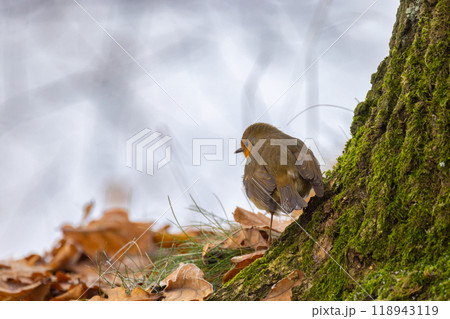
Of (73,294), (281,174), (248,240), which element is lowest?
(73,294)

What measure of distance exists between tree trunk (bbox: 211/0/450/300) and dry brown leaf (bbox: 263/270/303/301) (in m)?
0.03

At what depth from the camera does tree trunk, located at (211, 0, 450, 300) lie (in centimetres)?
165

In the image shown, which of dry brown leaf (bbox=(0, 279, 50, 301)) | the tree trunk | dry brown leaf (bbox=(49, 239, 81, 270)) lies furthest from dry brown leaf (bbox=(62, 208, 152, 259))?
the tree trunk

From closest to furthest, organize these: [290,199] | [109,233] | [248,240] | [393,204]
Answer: [393,204] → [290,199] → [248,240] → [109,233]

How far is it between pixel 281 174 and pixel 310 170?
269 mm

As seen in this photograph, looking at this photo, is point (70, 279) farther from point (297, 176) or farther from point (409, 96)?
point (409, 96)

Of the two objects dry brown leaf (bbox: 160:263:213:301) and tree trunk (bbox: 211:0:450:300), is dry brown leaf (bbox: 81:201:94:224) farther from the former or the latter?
tree trunk (bbox: 211:0:450:300)

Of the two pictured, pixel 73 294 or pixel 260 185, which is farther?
pixel 73 294

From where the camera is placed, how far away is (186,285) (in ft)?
7.77

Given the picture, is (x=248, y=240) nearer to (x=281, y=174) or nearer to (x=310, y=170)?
(x=281, y=174)

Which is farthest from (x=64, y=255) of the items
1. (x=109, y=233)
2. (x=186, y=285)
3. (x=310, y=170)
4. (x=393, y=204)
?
(x=393, y=204)

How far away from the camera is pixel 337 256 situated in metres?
1.90
